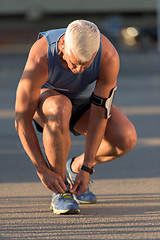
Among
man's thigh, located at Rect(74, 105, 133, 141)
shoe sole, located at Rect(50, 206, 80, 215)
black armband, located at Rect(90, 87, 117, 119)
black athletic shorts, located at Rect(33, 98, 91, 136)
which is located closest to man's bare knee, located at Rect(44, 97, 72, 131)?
black armband, located at Rect(90, 87, 117, 119)

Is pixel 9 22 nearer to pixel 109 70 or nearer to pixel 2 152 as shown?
pixel 2 152

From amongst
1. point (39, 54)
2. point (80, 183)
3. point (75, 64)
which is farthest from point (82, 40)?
point (80, 183)

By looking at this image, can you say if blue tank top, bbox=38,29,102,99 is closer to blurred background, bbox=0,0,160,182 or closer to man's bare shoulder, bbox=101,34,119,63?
man's bare shoulder, bbox=101,34,119,63

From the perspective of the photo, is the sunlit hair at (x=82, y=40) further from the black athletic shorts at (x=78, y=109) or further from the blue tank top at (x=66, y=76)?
the black athletic shorts at (x=78, y=109)

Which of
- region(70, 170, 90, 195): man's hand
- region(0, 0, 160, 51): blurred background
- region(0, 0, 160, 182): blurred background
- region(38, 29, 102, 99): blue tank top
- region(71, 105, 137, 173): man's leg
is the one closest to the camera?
region(38, 29, 102, 99): blue tank top

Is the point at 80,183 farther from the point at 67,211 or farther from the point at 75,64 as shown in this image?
the point at 75,64

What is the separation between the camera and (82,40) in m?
3.43

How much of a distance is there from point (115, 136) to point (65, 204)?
24.7 inches

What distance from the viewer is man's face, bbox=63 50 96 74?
350 centimetres

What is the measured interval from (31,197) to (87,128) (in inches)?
31.1

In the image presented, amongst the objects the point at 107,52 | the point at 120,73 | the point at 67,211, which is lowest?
the point at 120,73

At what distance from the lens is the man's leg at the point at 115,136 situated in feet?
13.8

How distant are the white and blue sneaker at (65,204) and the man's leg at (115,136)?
0.40 m

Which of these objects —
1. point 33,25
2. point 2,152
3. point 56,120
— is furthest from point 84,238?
point 33,25
